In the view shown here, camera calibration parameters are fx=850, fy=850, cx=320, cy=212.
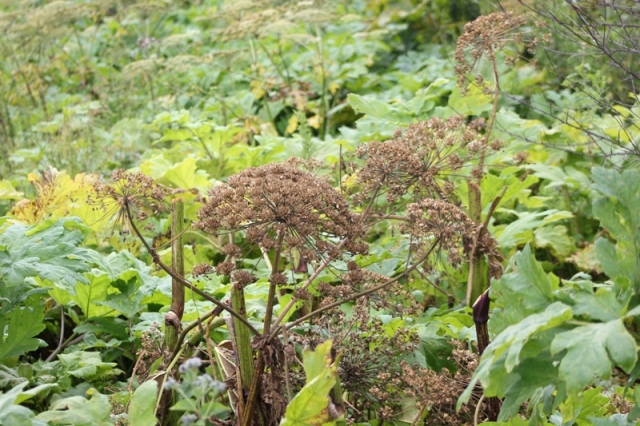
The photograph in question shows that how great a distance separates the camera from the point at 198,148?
476cm

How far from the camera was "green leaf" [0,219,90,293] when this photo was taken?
2.27 m

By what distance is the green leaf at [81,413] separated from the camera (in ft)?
6.23

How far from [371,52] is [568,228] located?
3.17 meters

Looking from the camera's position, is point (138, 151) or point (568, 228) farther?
point (138, 151)

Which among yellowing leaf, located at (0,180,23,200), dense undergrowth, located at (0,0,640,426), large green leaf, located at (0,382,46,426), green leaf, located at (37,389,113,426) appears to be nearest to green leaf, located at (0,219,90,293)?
dense undergrowth, located at (0,0,640,426)

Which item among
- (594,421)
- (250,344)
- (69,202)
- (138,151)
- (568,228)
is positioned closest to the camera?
(594,421)

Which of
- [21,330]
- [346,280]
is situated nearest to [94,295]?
[21,330]

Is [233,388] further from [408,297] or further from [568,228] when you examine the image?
[568,228]

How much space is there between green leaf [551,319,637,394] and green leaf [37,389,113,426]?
3.34ft

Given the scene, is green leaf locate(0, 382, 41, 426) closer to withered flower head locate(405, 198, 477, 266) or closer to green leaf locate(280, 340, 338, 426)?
green leaf locate(280, 340, 338, 426)

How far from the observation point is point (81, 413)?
1.91 metres

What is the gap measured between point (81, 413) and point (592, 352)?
43.9 inches

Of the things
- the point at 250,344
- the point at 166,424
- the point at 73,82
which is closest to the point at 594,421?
the point at 250,344

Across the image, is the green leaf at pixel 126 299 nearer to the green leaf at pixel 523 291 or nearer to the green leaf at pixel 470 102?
the green leaf at pixel 523 291
